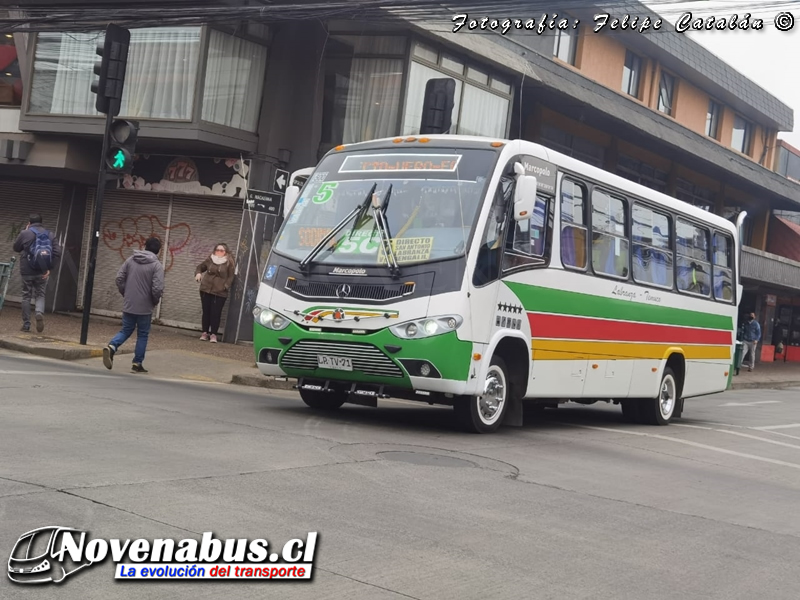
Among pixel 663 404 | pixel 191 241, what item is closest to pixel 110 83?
pixel 191 241

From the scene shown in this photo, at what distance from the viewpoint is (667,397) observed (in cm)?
1567

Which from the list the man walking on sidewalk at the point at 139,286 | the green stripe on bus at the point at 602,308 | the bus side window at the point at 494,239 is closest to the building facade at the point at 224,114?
the man walking on sidewalk at the point at 139,286

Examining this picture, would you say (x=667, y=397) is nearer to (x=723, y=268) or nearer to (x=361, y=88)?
(x=723, y=268)

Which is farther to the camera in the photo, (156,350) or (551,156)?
(156,350)

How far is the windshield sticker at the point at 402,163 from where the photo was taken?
11.1 metres

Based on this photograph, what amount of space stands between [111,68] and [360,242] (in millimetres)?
6974

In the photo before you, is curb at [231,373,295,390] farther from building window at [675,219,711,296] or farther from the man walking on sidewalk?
building window at [675,219,711,296]

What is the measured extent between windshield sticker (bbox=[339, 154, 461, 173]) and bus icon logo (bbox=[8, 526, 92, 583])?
6596 mm

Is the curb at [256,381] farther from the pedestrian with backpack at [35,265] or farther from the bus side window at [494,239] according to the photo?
the bus side window at [494,239]

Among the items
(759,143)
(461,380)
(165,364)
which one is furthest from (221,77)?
(759,143)

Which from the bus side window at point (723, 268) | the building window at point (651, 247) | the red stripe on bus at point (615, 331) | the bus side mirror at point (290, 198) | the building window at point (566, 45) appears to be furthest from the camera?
the building window at point (566, 45)

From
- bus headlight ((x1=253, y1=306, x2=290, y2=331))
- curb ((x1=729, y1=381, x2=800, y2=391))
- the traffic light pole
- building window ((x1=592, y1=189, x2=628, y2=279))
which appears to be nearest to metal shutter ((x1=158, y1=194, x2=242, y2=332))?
the traffic light pole

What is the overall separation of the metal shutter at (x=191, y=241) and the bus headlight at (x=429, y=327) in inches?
445

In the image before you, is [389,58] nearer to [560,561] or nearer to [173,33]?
[173,33]
